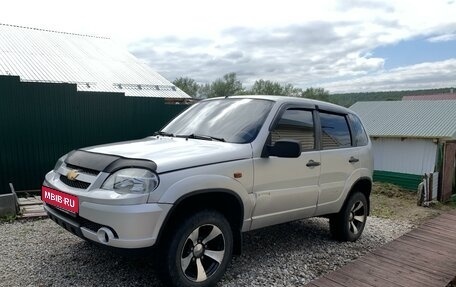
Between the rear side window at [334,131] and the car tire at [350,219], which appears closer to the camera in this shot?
the rear side window at [334,131]

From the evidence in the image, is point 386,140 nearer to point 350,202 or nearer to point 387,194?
point 387,194

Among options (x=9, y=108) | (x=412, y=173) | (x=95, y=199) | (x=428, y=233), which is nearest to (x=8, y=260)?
(x=95, y=199)

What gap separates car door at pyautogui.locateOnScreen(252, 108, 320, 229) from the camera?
155 inches

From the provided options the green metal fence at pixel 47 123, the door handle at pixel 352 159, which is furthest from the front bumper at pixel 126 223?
the green metal fence at pixel 47 123

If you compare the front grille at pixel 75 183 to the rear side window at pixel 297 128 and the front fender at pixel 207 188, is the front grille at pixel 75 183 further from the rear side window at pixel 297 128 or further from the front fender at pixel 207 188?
the rear side window at pixel 297 128

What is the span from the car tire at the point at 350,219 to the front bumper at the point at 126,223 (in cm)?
303

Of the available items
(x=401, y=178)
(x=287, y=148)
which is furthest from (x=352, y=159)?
(x=401, y=178)

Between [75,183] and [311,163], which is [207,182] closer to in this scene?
[75,183]

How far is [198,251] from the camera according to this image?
348cm

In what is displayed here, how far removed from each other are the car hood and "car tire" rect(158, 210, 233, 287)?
1.64 feet

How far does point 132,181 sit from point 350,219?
140 inches

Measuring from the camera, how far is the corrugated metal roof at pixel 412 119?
51.4ft

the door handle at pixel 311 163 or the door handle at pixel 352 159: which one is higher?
the door handle at pixel 311 163

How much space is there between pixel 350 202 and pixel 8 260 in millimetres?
4313
